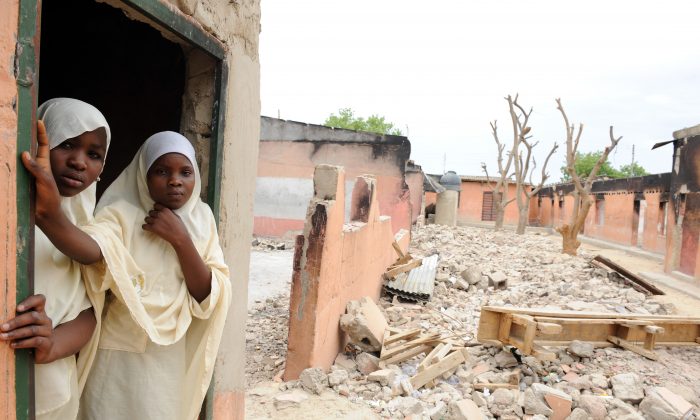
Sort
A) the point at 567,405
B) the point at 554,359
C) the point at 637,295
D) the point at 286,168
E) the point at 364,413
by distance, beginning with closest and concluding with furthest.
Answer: the point at 364,413, the point at 567,405, the point at 554,359, the point at 637,295, the point at 286,168

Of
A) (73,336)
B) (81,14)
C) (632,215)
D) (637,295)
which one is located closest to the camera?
Result: (73,336)

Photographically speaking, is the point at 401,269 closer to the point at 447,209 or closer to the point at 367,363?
the point at 367,363

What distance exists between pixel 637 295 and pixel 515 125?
1274 cm

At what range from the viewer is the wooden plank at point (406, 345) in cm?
466

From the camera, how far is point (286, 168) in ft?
48.3

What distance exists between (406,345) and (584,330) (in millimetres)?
2062

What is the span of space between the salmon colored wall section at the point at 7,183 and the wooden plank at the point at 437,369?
3688 mm

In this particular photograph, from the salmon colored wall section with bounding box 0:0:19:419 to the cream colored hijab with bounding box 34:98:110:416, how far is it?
16 cm

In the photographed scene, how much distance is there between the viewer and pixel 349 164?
14.3 metres

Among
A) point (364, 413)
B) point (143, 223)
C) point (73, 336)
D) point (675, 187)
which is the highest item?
point (675, 187)

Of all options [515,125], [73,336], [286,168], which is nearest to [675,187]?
[515,125]

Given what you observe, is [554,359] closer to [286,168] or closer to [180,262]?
[180,262]

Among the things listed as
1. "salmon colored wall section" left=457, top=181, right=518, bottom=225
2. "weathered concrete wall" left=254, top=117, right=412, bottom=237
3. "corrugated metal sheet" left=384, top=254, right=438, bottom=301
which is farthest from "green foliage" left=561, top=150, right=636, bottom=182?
"corrugated metal sheet" left=384, top=254, right=438, bottom=301

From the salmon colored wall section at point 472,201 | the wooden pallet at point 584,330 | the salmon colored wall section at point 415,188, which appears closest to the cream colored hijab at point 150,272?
the wooden pallet at point 584,330
